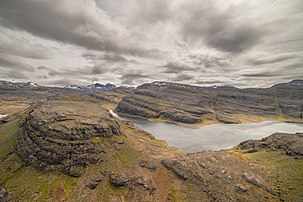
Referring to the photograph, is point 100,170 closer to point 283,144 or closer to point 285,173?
point 285,173

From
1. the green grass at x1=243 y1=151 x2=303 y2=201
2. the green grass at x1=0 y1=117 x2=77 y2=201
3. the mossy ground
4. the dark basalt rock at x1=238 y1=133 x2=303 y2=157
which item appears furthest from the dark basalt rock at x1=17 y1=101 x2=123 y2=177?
the dark basalt rock at x1=238 y1=133 x2=303 y2=157

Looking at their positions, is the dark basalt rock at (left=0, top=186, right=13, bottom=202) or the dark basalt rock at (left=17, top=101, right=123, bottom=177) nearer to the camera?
the dark basalt rock at (left=0, top=186, right=13, bottom=202)

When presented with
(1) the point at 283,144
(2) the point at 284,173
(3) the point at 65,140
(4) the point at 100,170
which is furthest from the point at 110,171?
(1) the point at 283,144

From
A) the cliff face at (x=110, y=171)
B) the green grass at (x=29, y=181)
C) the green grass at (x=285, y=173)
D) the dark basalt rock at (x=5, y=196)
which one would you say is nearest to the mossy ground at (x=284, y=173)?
the green grass at (x=285, y=173)

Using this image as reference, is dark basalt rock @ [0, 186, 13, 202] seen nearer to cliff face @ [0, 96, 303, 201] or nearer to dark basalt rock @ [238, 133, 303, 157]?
cliff face @ [0, 96, 303, 201]

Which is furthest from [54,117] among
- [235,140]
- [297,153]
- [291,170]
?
[235,140]

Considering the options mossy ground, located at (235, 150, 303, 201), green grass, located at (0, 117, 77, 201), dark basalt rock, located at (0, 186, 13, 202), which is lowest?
dark basalt rock, located at (0, 186, 13, 202)

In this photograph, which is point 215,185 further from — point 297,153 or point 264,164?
point 297,153

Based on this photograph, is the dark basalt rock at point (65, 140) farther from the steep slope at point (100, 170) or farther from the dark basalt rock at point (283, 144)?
the dark basalt rock at point (283, 144)
